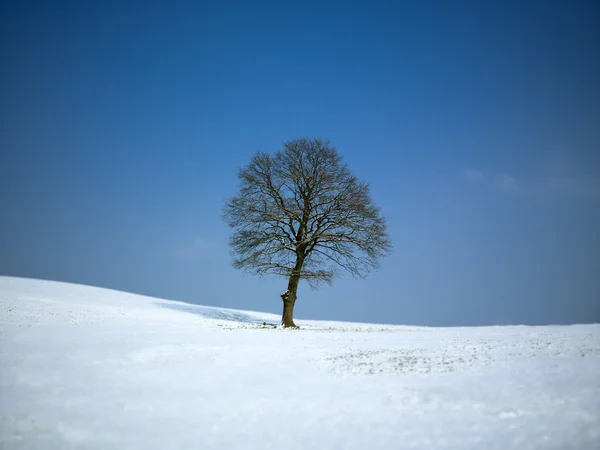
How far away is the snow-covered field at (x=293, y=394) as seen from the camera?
8180 mm

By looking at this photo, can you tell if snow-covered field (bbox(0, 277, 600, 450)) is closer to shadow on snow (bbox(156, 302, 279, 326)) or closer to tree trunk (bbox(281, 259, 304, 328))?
tree trunk (bbox(281, 259, 304, 328))

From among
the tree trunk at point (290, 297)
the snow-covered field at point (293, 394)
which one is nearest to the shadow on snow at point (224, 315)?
the tree trunk at point (290, 297)

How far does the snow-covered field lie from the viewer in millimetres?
8180

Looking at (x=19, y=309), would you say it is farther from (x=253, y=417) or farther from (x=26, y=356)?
(x=253, y=417)

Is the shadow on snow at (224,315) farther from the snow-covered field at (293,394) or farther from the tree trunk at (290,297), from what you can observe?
the snow-covered field at (293,394)

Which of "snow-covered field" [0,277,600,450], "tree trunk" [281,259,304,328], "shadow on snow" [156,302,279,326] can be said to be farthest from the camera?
"shadow on snow" [156,302,279,326]

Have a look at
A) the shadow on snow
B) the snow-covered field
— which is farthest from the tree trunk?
the snow-covered field

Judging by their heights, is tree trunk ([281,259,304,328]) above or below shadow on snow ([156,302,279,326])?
above

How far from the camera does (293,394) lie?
10.6 m

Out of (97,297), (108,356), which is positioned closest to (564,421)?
(108,356)

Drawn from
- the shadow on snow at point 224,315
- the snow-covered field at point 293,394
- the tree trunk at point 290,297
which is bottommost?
the snow-covered field at point 293,394

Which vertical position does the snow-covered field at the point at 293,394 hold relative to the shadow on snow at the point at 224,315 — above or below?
below

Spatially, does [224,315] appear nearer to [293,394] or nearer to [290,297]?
[290,297]

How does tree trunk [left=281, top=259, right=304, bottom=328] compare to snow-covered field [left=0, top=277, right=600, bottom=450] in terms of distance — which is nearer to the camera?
snow-covered field [left=0, top=277, right=600, bottom=450]
